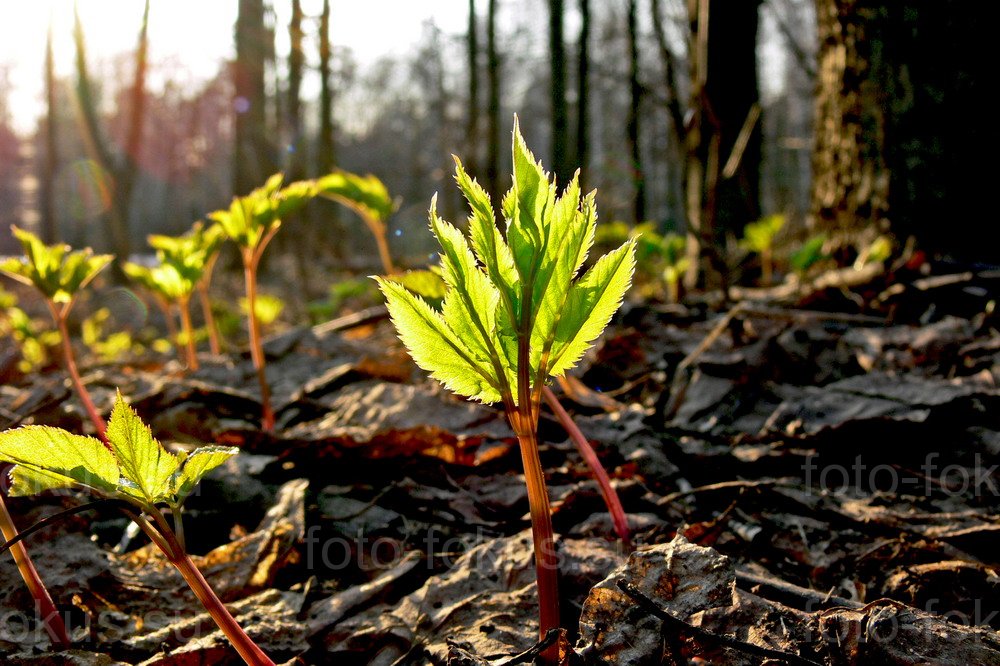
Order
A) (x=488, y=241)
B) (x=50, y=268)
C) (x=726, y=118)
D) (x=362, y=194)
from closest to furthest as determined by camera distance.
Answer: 1. (x=488, y=241)
2. (x=50, y=268)
3. (x=362, y=194)
4. (x=726, y=118)

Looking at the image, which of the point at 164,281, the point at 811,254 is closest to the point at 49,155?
the point at 164,281

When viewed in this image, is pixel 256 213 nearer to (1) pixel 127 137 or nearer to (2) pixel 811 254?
(2) pixel 811 254

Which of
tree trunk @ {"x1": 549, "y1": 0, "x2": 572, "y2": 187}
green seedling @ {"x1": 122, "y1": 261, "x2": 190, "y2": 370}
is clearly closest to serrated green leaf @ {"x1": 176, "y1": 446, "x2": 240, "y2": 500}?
green seedling @ {"x1": 122, "y1": 261, "x2": 190, "y2": 370}

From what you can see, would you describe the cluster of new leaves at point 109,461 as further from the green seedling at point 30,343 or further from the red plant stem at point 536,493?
the green seedling at point 30,343

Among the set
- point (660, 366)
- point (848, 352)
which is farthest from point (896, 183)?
point (660, 366)

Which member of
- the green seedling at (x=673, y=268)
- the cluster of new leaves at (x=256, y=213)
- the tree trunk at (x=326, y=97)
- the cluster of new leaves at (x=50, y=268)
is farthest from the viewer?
the tree trunk at (x=326, y=97)

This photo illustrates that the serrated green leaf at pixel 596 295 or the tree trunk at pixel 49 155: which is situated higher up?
the tree trunk at pixel 49 155

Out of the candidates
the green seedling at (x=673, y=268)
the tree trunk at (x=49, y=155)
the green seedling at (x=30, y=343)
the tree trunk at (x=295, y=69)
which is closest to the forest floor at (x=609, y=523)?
the green seedling at (x=673, y=268)

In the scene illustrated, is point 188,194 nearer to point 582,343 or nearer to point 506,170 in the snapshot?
point 506,170

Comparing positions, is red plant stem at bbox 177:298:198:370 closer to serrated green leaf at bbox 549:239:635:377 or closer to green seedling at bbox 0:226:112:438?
green seedling at bbox 0:226:112:438
